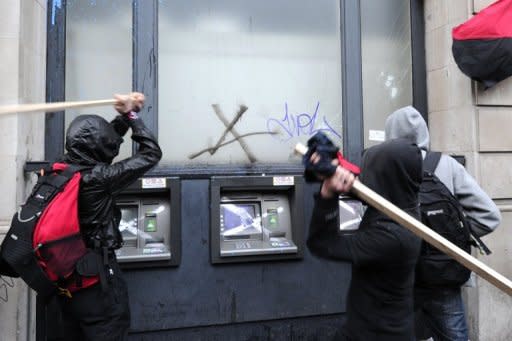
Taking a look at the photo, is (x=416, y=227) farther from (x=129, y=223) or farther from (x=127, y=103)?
(x=129, y=223)

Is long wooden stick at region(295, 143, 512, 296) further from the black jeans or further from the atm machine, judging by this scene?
the atm machine

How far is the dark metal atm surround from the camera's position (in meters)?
3.74

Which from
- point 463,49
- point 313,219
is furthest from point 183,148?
point 463,49

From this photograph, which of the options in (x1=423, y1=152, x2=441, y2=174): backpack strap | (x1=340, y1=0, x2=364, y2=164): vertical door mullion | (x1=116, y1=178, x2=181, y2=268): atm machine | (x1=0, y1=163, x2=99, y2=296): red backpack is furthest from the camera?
(x1=340, y1=0, x2=364, y2=164): vertical door mullion

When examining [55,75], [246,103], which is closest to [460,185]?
[246,103]

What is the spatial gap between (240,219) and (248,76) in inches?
52.8

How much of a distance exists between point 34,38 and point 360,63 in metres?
2.87

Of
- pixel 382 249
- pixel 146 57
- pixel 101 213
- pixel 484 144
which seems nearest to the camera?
pixel 382 249

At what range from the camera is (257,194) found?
396cm

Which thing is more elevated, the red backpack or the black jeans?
the red backpack

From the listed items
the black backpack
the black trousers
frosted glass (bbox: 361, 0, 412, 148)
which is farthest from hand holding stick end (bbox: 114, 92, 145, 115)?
frosted glass (bbox: 361, 0, 412, 148)

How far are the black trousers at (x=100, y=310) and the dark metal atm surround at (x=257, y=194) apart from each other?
1254 millimetres

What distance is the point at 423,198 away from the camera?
2680 mm

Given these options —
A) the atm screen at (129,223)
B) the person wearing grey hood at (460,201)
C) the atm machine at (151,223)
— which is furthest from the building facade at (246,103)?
the person wearing grey hood at (460,201)
